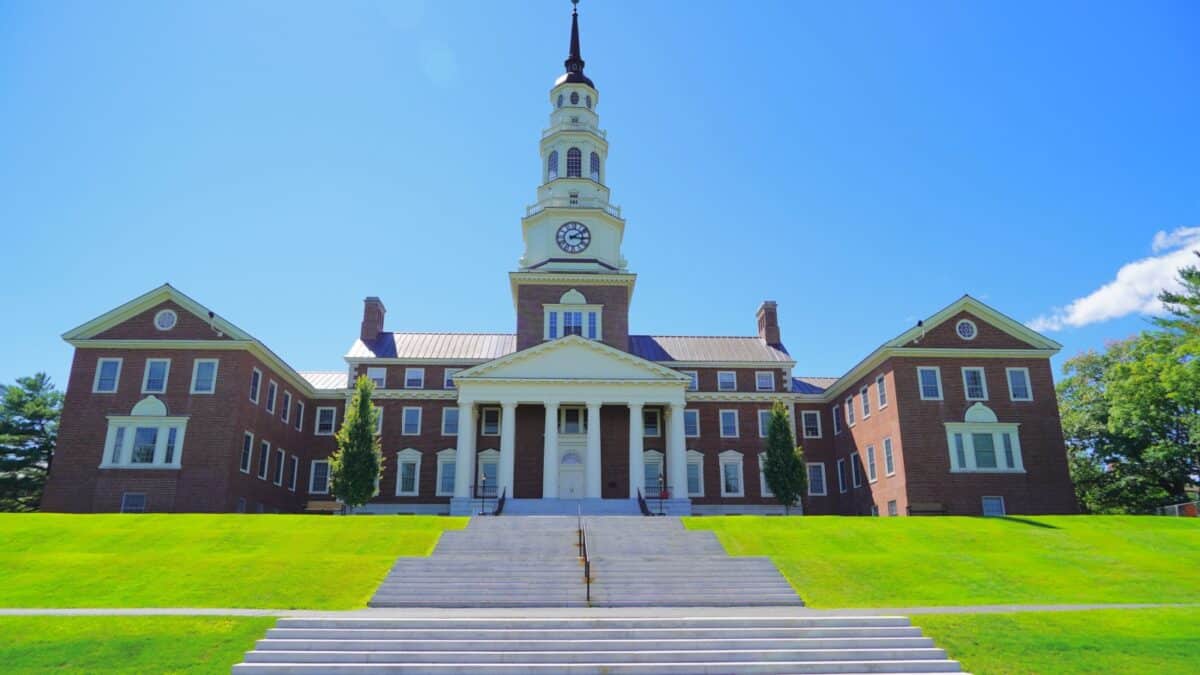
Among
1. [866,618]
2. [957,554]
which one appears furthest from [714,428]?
[866,618]

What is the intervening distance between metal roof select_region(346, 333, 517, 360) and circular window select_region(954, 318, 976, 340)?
2509 centimetres

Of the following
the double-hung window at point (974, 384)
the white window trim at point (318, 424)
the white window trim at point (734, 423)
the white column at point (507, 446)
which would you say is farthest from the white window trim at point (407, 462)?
the double-hung window at point (974, 384)

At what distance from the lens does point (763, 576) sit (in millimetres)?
22188

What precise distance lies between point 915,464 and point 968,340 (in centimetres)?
738

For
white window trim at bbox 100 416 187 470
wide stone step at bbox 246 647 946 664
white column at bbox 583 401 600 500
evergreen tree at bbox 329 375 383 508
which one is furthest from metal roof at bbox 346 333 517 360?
wide stone step at bbox 246 647 946 664

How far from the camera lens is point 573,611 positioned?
18.3m

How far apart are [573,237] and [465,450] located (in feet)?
51.9

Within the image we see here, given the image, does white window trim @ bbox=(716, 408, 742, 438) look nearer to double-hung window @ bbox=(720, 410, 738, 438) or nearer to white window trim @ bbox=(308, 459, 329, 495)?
double-hung window @ bbox=(720, 410, 738, 438)

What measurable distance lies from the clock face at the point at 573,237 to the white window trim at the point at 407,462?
49.5ft

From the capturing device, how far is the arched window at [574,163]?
169ft

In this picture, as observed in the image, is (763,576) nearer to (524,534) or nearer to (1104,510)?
(524,534)

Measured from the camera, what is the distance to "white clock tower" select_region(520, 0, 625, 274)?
163ft

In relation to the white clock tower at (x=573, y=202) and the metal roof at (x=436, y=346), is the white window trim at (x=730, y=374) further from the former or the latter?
the metal roof at (x=436, y=346)

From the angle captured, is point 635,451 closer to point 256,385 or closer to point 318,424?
point 256,385
